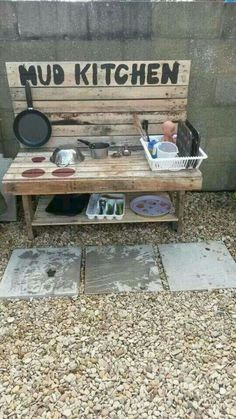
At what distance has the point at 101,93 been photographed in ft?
10.4

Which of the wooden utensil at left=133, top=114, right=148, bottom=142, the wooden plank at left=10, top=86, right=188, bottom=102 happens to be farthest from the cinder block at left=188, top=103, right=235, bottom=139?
the wooden utensil at left=133, top=114, right=148, bottom=142

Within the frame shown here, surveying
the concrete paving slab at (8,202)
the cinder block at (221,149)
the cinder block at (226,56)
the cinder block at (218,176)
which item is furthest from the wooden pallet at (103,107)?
the cinder block at (218,176)

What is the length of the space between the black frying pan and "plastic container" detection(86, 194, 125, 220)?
742 mm

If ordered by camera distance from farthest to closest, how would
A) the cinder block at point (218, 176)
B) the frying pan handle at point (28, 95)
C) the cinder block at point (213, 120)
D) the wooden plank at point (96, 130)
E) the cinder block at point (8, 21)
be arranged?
1. the cinder block at point (218, 176)
2. the cinder block at point (213, 120)
3. the wooden plank at point (96, 130)
4. the frying pan handle at point (28, 95)
5. the cinder block at point (8, 21)

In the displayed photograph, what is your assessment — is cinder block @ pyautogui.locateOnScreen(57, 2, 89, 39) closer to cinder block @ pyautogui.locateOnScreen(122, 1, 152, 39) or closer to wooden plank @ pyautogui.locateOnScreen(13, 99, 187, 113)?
cinder block @ pyautogui.locateOnScreen(122, 1, 152, 39)

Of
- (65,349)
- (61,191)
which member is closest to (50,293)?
(65,349)

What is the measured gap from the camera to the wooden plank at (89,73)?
9.98 feet

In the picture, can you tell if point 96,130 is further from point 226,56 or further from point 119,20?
point 226,56

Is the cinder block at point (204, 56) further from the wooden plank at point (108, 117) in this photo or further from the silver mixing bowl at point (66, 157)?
the silver mixing bowl at point (66, 157)

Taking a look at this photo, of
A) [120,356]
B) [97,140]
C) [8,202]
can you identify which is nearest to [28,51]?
[97,140]

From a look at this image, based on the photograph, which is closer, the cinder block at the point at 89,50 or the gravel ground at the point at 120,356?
the gravel ground at the point at 120,356

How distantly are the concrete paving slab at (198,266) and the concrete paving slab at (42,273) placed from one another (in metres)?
0.76

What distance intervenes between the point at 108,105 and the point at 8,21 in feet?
3.57

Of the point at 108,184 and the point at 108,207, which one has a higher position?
the point at 108,184
